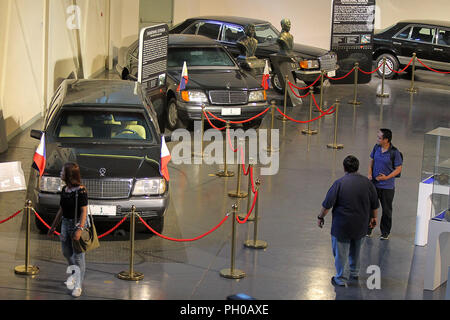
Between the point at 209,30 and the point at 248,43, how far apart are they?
2.21m

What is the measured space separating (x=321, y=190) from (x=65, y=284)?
5151mm

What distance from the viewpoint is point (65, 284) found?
8617mm

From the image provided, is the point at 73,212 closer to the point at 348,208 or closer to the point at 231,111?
the point at 348,208

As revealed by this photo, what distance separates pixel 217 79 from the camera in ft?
52.7

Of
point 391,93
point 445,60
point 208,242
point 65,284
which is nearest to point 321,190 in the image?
point 208,242

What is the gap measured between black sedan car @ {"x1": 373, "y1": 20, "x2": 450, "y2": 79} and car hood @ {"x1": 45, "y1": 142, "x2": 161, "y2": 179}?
44.9ft

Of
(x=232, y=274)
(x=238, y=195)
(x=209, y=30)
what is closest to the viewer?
(x=232, y=274)

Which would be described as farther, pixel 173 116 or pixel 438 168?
pixel 173 116

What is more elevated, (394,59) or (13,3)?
(13,3)

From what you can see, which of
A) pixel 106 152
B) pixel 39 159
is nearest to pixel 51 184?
pixel 39 159

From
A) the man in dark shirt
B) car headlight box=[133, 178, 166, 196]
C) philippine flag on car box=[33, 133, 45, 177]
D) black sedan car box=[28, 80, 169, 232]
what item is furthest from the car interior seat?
the man in dark shirt

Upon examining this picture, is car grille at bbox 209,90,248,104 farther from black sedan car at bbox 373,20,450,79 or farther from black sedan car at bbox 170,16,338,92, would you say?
black sedan car at bbox 373,20,450,79
